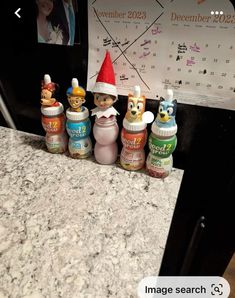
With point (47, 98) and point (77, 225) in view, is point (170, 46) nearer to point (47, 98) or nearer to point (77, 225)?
point (47, 98)

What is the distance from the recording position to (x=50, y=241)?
1.53ft

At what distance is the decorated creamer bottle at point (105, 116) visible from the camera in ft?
1.74

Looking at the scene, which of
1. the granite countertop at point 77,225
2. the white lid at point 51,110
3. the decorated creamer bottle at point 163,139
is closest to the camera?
→ the granite countertop at point 77,225

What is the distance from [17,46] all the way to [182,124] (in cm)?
49

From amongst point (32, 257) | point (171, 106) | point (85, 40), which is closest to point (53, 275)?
point (32, 257)

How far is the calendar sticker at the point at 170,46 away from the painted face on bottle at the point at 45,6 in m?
0.10

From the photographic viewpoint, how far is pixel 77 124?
61 centimetres

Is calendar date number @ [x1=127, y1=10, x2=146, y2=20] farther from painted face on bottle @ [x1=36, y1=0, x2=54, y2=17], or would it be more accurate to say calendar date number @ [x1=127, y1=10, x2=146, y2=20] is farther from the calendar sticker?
painted face on bottle @ [x1=36, y1=0, x2=54, y2=17]

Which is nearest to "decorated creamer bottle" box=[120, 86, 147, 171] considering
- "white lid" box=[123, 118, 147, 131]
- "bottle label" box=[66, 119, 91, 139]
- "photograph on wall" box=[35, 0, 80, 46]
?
"white lid" box=[123, 118, 147, 131]

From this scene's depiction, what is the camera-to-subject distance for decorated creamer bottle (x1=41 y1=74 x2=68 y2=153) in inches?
23.4

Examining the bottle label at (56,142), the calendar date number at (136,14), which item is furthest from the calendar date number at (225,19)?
the bottle label at (56,142)

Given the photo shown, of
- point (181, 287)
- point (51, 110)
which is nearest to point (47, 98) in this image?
point (51, 110)

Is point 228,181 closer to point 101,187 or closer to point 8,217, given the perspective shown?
point 101,187

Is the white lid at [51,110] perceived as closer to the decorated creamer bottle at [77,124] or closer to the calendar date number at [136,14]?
the decorated creamer bottle at [77,124]
